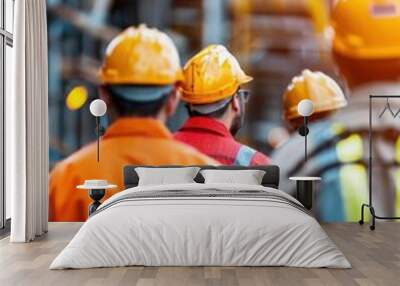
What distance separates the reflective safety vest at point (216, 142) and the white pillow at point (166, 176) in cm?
67

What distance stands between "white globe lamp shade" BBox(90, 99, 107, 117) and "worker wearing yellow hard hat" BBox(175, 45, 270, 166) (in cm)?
99

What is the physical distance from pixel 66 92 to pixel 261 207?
3836 millimetres

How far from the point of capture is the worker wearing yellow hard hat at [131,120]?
8.28 meters

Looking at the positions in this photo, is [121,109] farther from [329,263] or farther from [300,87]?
[329,263]

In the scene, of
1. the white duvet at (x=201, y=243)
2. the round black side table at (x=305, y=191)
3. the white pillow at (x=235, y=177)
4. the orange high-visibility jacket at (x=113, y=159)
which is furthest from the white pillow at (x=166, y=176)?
the white duvet at (x=201, y=243)

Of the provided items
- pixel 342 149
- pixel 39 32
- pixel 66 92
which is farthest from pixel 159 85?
pixel 342 149

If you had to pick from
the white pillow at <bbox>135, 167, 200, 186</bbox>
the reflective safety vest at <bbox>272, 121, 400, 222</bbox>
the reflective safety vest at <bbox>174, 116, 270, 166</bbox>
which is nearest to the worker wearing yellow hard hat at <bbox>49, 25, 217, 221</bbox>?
the reflective safety vest at <bbox>174, 116, 270, 166</bbox>

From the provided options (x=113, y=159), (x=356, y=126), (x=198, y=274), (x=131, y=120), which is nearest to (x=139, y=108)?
(x=131, y=120)

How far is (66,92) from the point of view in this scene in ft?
27.4

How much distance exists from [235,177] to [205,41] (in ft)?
6.43

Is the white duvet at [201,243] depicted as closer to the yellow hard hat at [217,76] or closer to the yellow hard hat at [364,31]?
the yellow hard hat at [217,76]

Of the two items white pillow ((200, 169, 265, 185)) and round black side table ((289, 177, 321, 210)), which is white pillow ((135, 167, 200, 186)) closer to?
white pillow ((200, 169, 265, 185))

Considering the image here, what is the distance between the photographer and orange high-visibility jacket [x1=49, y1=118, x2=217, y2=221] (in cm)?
827

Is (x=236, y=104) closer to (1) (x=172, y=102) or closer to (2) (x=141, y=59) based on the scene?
(1) (x=172, y=102)
